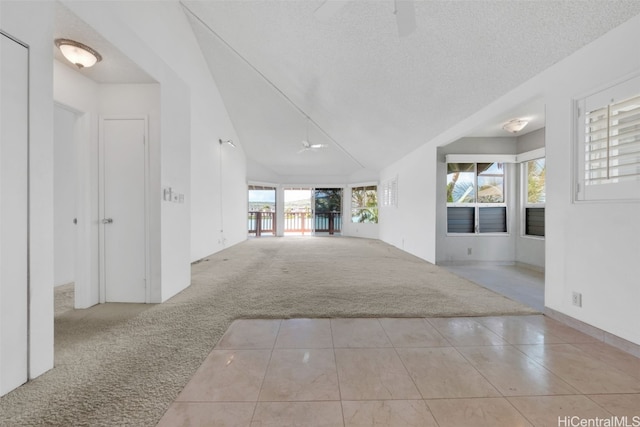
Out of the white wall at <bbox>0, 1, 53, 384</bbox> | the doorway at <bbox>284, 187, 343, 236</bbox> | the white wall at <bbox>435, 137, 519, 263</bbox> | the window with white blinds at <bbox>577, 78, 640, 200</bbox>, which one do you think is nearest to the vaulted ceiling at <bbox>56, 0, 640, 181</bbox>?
the white wall at <bbox>435, 137, 519, 263</bbox>

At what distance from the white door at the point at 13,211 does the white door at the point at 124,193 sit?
120cm

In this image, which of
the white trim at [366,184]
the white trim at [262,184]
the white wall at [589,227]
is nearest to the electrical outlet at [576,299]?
the white wall at [589,227]

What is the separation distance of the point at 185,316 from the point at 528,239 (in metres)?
5.29

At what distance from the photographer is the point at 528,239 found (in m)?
4.53

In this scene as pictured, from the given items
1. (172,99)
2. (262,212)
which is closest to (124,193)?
(172,99)

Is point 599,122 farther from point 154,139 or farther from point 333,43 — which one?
point 154,139

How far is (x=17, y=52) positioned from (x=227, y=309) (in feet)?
7.28

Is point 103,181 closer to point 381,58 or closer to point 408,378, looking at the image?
point 408,378

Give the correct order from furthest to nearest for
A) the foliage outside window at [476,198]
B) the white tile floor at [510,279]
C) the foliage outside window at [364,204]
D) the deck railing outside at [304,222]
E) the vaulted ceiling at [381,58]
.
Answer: the deck railing outside at [304,222]
the foliage outside window at [364,204]
the foliage outside window at [476,198]
the white tile floor at [510,279]
the vaulted ceiling at [381,58]

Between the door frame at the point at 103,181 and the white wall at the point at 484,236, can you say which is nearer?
the door frame at the point at 103,181

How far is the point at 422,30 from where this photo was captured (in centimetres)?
253

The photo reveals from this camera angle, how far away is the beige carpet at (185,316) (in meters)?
1.32

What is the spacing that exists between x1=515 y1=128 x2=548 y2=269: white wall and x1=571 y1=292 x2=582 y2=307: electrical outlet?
8.25 feet

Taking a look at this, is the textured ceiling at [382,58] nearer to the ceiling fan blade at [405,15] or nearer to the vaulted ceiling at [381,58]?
the vaulted ceiling at [381,58]
